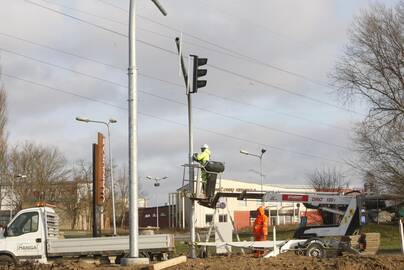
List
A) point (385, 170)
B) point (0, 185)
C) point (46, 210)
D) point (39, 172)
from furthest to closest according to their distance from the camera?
point (39, 172), point (0, 185), point (385, 170), point (46, 210)

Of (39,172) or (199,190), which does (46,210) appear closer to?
(199,190)

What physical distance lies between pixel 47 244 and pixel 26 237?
0.75 meters

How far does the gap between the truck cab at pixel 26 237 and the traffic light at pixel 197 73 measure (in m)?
7.24

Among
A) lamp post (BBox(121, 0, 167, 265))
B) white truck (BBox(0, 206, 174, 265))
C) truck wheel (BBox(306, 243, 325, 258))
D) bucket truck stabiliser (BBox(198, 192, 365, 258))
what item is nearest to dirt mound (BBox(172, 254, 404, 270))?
lamp post (BBox(121, 0, 167, 265))

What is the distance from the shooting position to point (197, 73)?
1873 centimetres

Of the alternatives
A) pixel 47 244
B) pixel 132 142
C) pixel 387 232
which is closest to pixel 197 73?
pixel 132 142

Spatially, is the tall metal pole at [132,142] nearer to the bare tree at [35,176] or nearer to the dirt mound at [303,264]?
Result: the dirt mound at [303,264]

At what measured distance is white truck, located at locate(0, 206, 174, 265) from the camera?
21.3m

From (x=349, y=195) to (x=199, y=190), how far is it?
5.59 meters

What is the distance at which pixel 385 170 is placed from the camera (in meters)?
41.2

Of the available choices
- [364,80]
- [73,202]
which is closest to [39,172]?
[73,202]

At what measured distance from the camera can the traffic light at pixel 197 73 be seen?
18.7 metres

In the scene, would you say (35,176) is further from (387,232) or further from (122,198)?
(387,232)

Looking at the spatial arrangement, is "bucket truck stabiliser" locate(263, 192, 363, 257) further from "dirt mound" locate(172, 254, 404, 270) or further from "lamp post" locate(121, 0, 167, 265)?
"lamp post" locate(121, 0, 167, 265)
